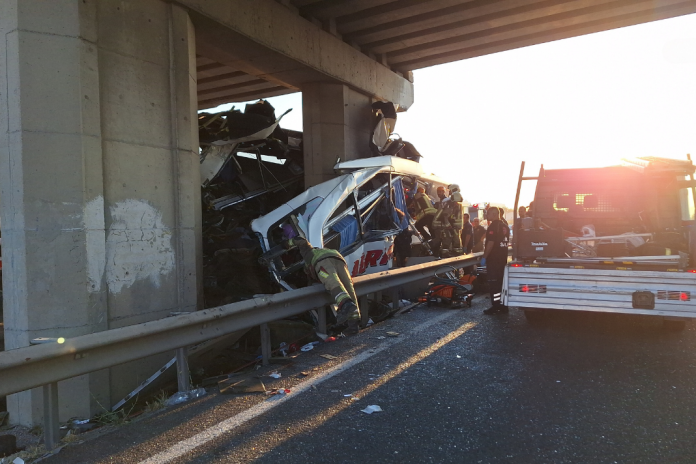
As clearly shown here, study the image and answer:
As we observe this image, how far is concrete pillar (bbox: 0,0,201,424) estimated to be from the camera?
14.9 ft

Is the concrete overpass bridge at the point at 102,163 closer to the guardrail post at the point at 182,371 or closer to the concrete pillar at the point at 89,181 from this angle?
the concrete pillar at the point at 89,181

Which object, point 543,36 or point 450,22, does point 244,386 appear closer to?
point 450,22

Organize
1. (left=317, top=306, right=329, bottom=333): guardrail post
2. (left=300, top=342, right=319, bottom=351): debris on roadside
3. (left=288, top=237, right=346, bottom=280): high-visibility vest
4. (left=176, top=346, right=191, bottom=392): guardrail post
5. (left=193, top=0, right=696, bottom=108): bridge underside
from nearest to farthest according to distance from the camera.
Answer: (left=176, top=346, right=191, bottom=392): guardrail post, (left=300, top=342, right=319, bottom=351): debris on roadside, (left=288, top=237, right=346, bottom=280): high-visibility vest, (left=317, top=306, right=329, bottom=333): guardrail post, (left=193, top=0, right=696, bottom=108): bridge underside

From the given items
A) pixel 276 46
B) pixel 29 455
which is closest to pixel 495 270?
pixel 276 46

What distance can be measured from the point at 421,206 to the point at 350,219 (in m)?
3.40

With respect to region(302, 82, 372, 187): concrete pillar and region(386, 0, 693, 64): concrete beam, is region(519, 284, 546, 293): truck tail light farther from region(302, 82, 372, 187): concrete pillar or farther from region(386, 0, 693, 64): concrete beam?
region(386, 0, 693, 64): concrete beam

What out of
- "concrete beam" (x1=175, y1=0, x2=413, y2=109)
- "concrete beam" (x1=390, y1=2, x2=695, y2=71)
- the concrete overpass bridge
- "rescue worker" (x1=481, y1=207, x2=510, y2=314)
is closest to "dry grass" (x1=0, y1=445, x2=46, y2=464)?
the concrete overpass bridge

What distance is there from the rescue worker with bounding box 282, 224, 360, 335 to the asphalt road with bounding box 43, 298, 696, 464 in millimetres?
369

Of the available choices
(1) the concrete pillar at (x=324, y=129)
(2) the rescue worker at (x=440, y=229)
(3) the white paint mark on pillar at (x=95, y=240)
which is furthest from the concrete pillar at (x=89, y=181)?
(2) the rescue worker at (x=440, y=229)

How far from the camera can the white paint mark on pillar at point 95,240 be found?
484cm

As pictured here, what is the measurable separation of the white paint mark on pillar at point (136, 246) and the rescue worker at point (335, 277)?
4.94ft

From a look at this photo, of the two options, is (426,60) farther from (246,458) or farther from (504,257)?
(246,458)

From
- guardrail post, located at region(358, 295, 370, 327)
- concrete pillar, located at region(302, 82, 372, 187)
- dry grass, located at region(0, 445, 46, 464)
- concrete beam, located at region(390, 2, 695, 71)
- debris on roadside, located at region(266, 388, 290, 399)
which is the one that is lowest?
dry grass, located at region(0, 445, 46, 464)

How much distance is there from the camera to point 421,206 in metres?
10.5
